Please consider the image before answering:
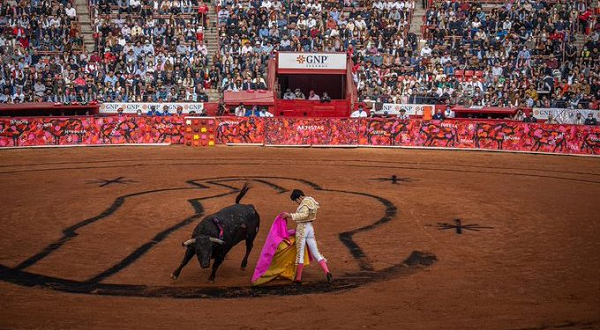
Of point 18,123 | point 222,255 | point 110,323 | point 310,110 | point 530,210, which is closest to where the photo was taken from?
point 110,323

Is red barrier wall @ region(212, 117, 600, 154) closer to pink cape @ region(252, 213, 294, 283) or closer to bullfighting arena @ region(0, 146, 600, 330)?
bullfighting arena @ region(0, 146, 600, 330)

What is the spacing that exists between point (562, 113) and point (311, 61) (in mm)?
12784

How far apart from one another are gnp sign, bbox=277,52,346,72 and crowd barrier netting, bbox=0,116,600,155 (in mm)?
5373

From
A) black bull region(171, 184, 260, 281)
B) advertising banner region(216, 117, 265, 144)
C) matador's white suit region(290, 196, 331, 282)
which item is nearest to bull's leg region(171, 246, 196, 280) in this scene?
black bull region(171, 184, 260, 281)

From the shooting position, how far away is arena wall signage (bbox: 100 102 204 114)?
38.5 m

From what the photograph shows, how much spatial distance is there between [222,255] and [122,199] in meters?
8.58

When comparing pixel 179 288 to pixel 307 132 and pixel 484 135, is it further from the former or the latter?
pixel 484 135

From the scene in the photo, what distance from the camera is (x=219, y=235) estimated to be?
1315 centimetres

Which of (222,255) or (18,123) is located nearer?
(222,255)

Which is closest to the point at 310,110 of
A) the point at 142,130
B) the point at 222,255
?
the point at 142,130

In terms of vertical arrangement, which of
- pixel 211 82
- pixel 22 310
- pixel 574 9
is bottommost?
pixel 22 310

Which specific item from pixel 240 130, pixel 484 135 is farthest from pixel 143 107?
pixel 484 135

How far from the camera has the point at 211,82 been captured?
4122 cm

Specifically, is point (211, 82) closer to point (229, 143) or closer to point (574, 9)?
point (229, 143)
